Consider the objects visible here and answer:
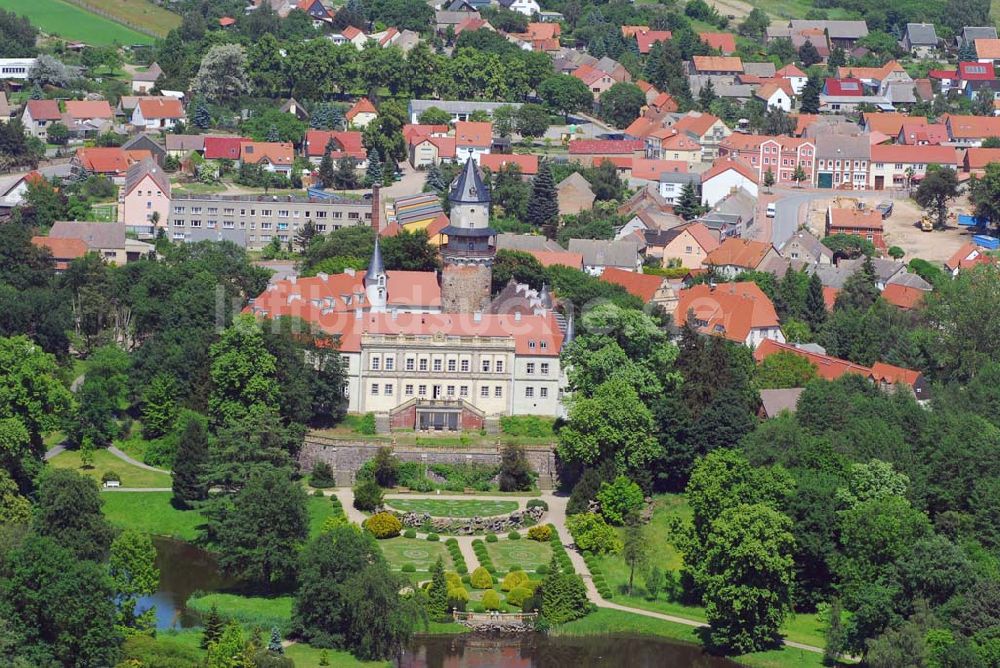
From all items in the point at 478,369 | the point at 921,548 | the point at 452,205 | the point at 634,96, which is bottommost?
the point at 921,548

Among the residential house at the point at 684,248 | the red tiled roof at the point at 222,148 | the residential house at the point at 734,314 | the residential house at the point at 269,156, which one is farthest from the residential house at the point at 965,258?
the red tiled roof at the point at 222,148

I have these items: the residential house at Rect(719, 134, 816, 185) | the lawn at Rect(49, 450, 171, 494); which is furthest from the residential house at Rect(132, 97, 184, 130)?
the lawn at Rect(49, 450, 171, 494)

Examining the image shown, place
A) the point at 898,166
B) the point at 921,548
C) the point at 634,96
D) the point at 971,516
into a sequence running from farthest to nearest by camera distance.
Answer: the point at 634,96 < the point at 898,166 < the point at 971,516 < the point at 921,548

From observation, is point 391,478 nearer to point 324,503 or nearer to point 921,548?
point 324,503

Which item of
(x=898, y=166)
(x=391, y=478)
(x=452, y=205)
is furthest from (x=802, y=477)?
(x=898, y=166)

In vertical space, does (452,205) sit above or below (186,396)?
above

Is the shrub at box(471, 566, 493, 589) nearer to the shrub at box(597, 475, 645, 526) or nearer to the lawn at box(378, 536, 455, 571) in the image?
the lawn at box(378, 536, 455, 571)

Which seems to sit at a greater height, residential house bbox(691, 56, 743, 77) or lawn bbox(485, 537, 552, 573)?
residential house bbox(691, 56, 743, 77)
